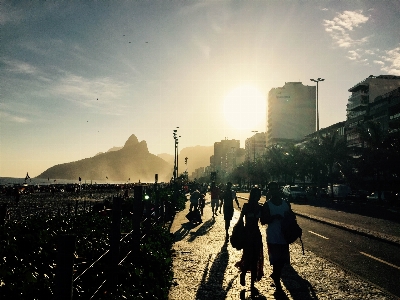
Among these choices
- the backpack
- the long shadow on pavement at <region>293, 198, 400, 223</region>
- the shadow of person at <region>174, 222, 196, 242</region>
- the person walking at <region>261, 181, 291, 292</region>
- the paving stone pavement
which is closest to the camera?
the paving stone pavement

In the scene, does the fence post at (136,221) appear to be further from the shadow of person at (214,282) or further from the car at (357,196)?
the car at (357,196)

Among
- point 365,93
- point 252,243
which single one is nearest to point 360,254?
point 252,243

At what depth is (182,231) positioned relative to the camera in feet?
52.5

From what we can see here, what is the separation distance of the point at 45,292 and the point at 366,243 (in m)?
11.3

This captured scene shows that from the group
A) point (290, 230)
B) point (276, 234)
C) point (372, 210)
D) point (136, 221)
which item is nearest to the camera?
point (290, 230)

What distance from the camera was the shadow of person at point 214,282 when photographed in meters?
6.83

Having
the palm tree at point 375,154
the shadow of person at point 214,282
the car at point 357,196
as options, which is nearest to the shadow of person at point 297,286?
the shadow of person at point 214,282

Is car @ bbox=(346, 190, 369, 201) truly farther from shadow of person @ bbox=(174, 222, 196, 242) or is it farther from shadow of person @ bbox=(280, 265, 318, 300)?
shadow of person @ bbox=(280, 265, 318, 300)

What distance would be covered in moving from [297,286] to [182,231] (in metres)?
9.04

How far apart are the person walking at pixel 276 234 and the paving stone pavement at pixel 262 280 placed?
0.47 m

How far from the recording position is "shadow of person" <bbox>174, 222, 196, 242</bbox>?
14039 mm

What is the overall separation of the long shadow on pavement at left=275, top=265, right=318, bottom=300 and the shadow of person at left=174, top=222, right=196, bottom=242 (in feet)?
19.1

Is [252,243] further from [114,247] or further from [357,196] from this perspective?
[357,196]

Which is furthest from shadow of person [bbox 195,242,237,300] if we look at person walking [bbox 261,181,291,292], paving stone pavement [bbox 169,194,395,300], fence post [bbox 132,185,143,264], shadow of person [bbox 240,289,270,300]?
fence post [bbox 132,185,143,264]
